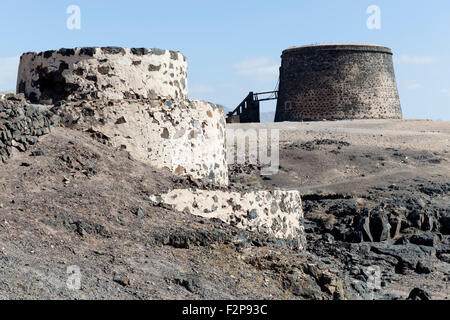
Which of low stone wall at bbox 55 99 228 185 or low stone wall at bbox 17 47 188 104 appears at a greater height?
low stone wall at bbox 17 47 188 104

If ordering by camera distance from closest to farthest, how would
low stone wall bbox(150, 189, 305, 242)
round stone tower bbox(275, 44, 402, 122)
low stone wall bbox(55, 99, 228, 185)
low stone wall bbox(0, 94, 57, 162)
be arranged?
low stone wall bbox(0, 94, 57, 162)
low stone wall bbox(150, 189, 305, 242)
low stone wall bbox(55, 99, 228, 185)
round stone tower bbox(275, 44, 402, 122)

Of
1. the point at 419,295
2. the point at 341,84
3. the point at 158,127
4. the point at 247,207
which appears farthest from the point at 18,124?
the point at 341,84

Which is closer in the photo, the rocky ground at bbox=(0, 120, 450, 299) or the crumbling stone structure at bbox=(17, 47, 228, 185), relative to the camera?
the rocky ground at bbox=(0, 120, 450, 299)

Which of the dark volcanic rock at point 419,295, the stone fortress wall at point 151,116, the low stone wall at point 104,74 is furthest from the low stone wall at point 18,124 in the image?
the dark volcanic rock at point 419,295

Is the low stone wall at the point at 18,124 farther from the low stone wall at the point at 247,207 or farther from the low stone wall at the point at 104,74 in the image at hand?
the low stone wall at the point at 247,207

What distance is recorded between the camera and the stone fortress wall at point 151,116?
236 inches

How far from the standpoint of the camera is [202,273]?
4.48 meters

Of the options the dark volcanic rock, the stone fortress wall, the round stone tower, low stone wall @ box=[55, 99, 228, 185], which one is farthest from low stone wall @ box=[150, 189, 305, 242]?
the round stone tower

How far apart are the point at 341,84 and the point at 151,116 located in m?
23.5

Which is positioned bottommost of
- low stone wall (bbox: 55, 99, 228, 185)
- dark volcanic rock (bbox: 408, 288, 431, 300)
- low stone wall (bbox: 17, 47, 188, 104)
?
dark volcanic rock (bbox: 408, 288, 431, 300)

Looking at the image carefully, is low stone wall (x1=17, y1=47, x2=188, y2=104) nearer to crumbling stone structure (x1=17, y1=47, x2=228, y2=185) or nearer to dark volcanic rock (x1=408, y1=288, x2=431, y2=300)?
crumbling stone structure (x1=17, y1=47, x2=228, y2=185)

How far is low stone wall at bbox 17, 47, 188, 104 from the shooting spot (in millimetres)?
6438
